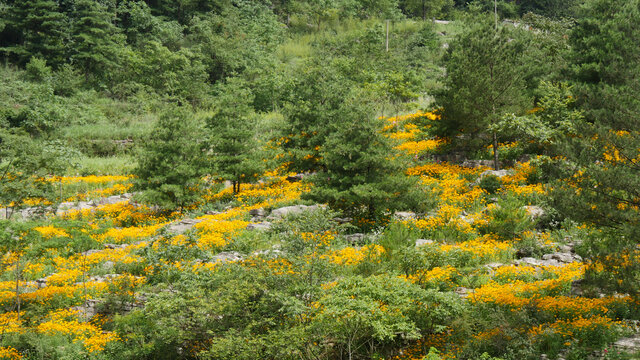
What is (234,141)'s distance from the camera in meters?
20.3

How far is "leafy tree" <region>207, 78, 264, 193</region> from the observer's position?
782 inches

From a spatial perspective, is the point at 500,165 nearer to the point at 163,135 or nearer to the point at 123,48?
the point at 163,135

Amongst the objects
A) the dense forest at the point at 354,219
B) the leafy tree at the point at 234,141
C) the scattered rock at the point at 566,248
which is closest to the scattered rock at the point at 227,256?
the dense forest at the point at 354,219

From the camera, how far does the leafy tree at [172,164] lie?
18062 millimetres

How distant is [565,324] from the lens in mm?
7684

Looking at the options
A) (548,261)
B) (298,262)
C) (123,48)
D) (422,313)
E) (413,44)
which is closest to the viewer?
(422,313)

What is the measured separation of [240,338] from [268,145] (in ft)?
51.8

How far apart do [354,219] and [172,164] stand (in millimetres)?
7758

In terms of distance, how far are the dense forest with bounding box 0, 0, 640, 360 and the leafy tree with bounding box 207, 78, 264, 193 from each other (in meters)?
0.10

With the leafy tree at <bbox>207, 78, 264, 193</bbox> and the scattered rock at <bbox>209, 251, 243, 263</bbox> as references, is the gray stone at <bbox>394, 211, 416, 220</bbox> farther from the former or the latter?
the leafy tree at <bbox>207, 78, 264, 193</bbox>

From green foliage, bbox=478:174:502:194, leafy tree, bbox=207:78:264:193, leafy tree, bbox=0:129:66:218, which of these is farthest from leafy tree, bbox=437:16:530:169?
leafy tree, bbox=0:129:66:218

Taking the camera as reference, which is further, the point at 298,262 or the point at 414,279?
the point at 414,279

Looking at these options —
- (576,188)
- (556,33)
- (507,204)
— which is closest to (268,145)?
(507,204)

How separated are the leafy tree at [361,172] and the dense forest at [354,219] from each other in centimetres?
7
